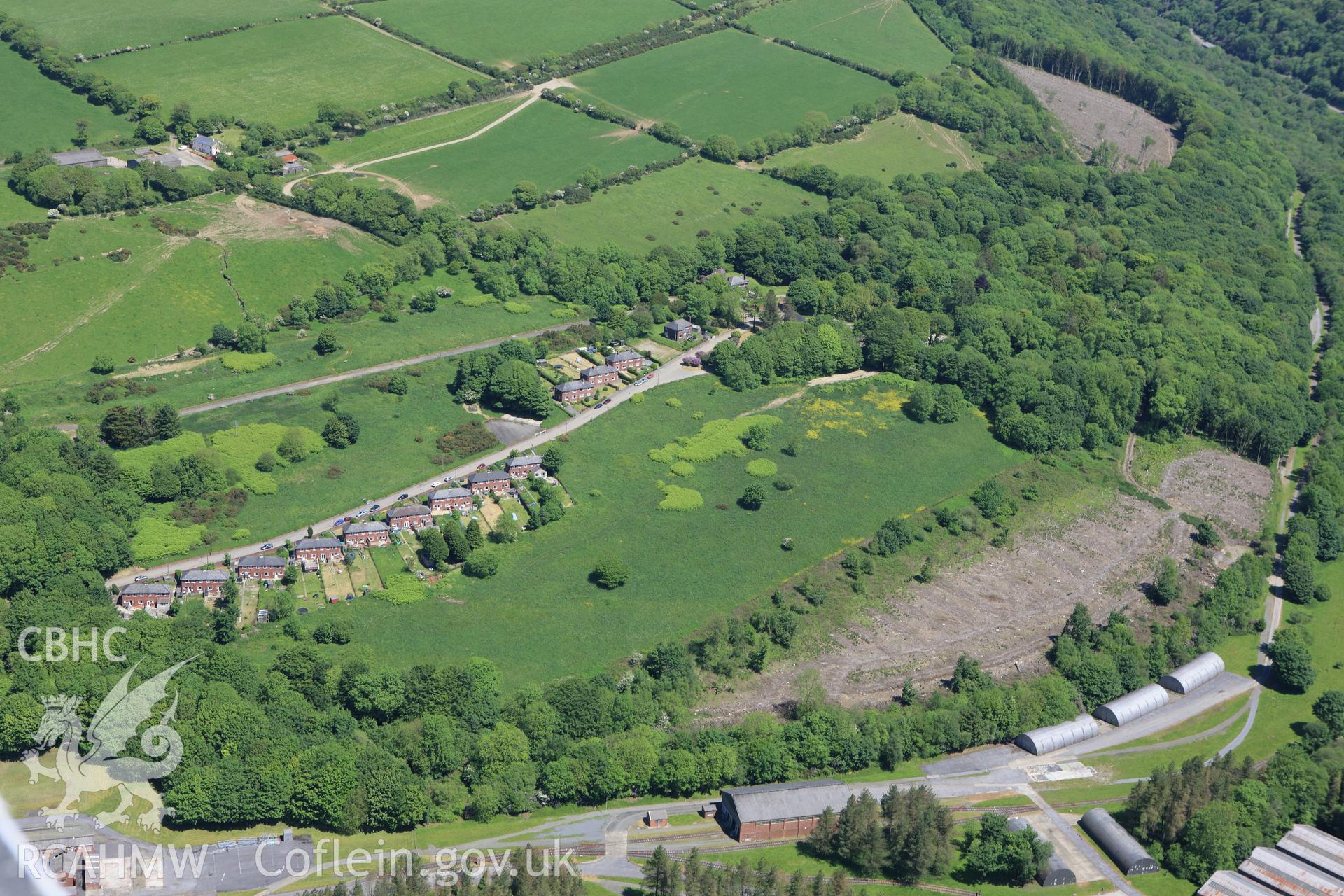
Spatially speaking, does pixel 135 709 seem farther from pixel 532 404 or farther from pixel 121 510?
pixel 532 404

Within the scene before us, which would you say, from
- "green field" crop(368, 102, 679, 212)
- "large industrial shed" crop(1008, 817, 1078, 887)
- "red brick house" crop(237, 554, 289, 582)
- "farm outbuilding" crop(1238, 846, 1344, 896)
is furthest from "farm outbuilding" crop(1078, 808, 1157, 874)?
"green field" crop(368, 102, 679, 212)

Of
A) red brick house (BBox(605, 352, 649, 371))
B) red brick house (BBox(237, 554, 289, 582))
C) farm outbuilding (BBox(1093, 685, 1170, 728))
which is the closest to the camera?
farm outbuilding (BBox(1093, 685, 1170, 728))

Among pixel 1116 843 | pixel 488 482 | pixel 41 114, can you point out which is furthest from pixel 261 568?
pixel 41 114

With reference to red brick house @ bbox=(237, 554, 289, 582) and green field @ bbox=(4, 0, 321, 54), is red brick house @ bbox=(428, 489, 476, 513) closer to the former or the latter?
red brick house @ bbox=(237, 554, 289, 582)

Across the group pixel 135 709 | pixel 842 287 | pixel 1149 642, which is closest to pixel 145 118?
pixel 842 287

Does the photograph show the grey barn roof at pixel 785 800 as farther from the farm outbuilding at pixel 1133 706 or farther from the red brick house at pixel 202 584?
the red brick house at pixel 202 584
